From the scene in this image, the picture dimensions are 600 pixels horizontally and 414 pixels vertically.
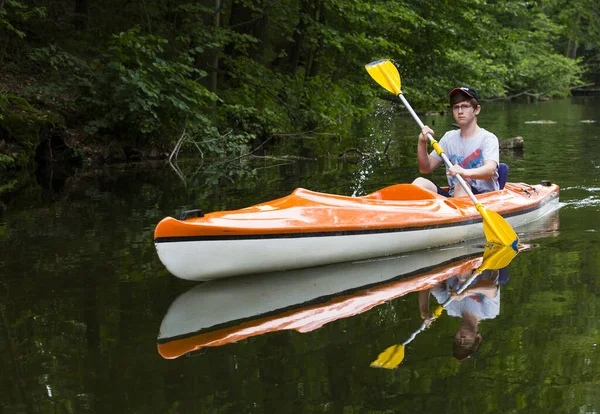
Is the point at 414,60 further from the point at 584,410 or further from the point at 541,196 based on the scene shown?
the point at 584,410

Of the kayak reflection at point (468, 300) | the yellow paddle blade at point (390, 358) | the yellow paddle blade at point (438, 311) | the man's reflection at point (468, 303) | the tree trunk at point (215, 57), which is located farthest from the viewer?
the tree trunk at point (215, 57)

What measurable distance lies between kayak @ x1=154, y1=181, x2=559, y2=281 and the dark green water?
33 centimetres

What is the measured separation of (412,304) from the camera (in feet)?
13.3

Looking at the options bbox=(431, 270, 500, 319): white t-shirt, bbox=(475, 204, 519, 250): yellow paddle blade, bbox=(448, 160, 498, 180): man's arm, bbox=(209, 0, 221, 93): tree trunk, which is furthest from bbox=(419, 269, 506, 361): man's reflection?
bbox=(209, 0, 221, 93): tree trunk

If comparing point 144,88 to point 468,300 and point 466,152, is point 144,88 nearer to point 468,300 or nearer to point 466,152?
point 466,152

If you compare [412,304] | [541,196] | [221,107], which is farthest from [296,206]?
[221,107]

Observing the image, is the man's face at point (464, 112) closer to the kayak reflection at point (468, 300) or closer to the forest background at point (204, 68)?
the kayak reflection at point (468, 300)

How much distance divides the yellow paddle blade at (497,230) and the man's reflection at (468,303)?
71cm

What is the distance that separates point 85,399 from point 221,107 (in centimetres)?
956

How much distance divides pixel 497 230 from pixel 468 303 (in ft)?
5.14

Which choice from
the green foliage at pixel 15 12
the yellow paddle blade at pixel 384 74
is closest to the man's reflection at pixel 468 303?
the yellow paddle blade at pixel 384 74

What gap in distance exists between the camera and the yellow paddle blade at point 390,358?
3.11 m

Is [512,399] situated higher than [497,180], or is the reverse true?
[497,180]

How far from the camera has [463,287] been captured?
14.5ft
